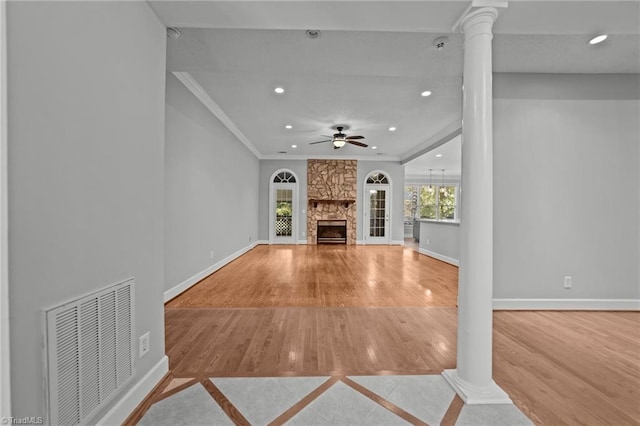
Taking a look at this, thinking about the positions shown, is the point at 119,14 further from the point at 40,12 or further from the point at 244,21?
the point at 244,21

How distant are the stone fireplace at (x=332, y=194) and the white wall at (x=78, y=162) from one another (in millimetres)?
6817

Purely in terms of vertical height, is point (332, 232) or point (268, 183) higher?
point (268, 183)

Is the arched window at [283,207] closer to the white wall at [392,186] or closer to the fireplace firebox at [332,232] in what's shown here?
the fireplace firebox at [332,232]

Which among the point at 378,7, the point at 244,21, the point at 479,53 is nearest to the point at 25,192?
the point at 244,21

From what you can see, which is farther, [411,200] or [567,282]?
[411,200]

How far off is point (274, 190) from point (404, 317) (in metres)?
6.46

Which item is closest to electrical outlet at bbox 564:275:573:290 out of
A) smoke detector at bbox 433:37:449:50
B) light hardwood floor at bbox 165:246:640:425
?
light hardwood floor at bbox 165:246:640:425

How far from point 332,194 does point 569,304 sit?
6307mm

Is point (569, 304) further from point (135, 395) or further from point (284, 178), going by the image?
point (284, 178)

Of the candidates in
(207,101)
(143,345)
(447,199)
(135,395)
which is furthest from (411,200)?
(135,395)

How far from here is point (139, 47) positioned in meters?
1.56

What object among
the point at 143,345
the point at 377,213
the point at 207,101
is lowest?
the point at 143,345

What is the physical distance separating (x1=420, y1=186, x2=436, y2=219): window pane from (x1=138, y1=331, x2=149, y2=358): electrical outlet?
481 inches

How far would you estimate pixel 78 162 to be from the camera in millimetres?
1166
